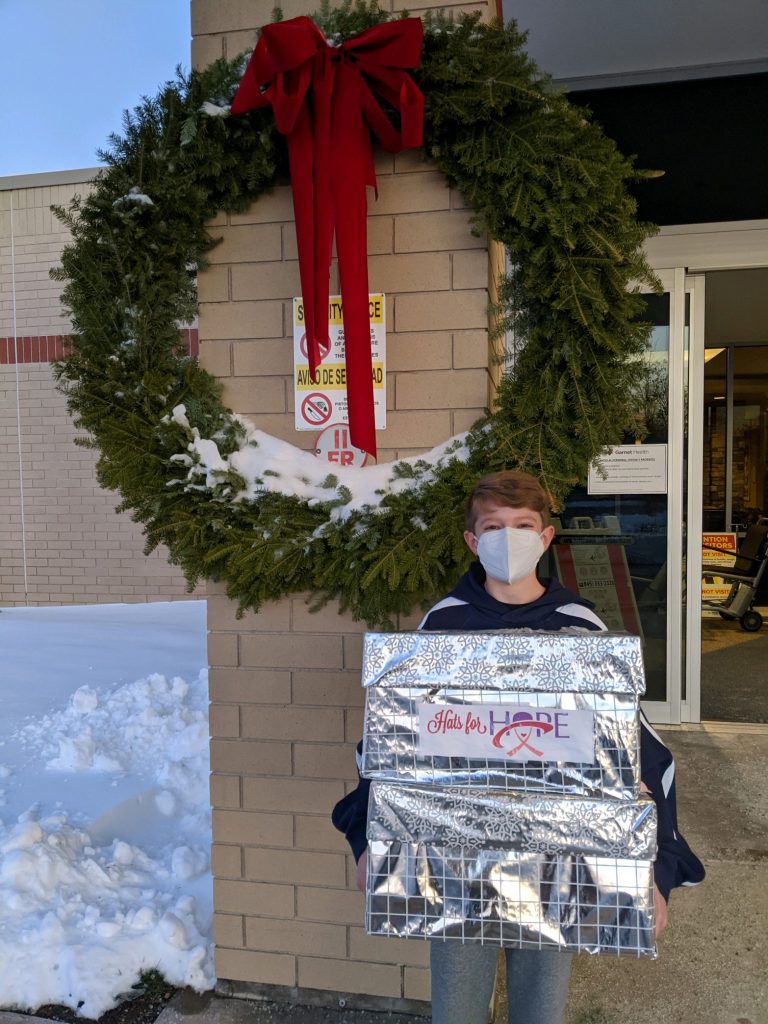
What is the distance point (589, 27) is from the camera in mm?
4113

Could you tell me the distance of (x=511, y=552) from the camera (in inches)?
65.4

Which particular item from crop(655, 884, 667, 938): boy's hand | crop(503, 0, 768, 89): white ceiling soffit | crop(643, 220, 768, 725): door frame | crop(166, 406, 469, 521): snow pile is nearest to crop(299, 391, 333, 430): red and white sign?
crop(166, 406, 469, 521): snow pile

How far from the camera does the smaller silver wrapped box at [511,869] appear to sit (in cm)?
136

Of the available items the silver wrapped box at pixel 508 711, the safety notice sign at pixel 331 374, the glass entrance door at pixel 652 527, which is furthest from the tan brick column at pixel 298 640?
the glass entrance door at pixel 652 527

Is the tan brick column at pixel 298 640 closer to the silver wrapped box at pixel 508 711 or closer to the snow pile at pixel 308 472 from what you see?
the snow pile at pixel 308 472

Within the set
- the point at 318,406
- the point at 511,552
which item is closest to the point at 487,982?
the point at 511,552

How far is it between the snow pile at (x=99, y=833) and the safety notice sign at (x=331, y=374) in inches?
72.6

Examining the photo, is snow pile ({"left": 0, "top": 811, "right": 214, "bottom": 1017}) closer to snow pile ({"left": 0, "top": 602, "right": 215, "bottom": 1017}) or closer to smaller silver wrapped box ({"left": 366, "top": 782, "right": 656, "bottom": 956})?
snow pile ({"left": 0, "top": 602, "right": 215, "bottom": 1017})

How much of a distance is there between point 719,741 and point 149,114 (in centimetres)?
445

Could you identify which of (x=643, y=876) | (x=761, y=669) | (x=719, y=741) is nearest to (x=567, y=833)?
(x=643, y=876)

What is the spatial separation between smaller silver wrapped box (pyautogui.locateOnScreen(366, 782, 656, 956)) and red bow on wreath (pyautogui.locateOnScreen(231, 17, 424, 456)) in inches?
48.4

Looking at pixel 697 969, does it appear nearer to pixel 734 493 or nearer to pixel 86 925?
pixel 86 925

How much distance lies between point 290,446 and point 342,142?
928 mm

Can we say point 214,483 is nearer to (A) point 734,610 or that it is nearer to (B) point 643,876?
(B) point 643,876
